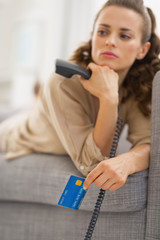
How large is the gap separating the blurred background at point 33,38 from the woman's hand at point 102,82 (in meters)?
2.62

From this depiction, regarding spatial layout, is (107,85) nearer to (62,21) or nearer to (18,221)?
(18,221)

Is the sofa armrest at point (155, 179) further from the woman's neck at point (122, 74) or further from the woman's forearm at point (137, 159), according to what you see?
the woman's neck at point (122, 74)

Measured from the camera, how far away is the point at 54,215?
3.18 ft

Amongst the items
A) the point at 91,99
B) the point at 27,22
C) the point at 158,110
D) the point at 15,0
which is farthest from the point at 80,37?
the point at 158,110

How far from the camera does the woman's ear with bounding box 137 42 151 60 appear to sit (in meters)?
0.99

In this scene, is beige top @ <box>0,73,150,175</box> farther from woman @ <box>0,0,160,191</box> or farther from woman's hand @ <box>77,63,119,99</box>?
woman's hand @ <box>77,63,119,99</box>

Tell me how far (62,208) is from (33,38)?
346 centimetres

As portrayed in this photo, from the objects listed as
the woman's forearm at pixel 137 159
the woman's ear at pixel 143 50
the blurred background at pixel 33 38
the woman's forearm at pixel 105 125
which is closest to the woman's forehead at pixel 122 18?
the woman's ear at pixel 143 50

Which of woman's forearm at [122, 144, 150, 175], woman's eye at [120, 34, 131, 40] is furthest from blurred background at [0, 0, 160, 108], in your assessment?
woman's forearm at [122, 144, 150, 175]

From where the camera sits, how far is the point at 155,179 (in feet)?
2.72

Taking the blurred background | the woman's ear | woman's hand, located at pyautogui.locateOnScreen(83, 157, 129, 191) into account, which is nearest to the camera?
woman's hand, located at pyautogui.locateOnScreen(83, 157, 129, 191)

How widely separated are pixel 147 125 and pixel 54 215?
0.45 meters

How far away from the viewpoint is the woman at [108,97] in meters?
0.86

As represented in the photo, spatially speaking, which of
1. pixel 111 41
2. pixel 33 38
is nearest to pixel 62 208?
pixel 111 41
